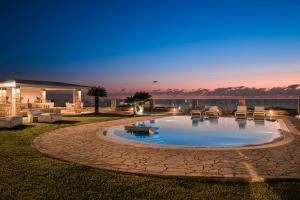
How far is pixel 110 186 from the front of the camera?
3.61 meters

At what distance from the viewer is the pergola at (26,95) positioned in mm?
16609

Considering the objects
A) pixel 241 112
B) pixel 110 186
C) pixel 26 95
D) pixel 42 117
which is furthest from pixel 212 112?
pixel 26 95

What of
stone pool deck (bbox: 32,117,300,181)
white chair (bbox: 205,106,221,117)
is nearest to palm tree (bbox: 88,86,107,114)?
white chair (bbox: 205,106,221,117)

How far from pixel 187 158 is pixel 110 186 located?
2.23 metres

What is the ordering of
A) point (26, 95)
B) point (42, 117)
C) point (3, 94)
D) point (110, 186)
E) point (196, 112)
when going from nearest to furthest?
point (110, 186), point (42, 117), point (196, 112), point (3, 94), point (26, 95)

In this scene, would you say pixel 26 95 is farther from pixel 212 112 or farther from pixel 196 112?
pixel 212 112

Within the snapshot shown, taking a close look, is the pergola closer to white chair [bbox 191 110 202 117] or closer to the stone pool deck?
white chair [bbox 191 110 202 117]

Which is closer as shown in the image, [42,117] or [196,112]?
[42,117]

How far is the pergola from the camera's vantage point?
16.6 meters

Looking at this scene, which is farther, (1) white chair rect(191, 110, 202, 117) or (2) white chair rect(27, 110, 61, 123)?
(1) white chair rect(191, 110, 202, 117)

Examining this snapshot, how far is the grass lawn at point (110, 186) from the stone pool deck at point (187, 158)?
0.26 m

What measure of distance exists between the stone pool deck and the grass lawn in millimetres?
264

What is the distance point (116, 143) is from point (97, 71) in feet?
97.3

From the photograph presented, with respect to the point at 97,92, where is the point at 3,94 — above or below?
below
